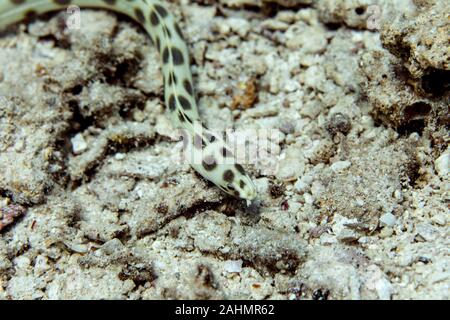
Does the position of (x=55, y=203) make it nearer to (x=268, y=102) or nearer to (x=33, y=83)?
(x=33, y=83)

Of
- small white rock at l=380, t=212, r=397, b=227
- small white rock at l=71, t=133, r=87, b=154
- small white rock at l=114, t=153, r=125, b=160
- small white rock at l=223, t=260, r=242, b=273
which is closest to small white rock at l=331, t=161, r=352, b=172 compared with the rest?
small white rock at l=380, t=212, r=397, b=227

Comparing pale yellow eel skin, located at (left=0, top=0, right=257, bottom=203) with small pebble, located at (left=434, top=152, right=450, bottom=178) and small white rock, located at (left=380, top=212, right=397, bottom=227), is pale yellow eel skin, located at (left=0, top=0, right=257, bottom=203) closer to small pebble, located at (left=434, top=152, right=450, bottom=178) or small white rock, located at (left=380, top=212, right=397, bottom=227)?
small white rock, located at (left=380, top=212, right=397, bottom=227)

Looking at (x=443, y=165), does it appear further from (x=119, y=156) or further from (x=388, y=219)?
(x=119, y=156)

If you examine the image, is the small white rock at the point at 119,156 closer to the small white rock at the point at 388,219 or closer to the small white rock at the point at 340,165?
the small white rock at the point at 340,165

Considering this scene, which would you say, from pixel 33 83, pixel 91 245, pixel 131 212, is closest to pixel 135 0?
pixel 33 83

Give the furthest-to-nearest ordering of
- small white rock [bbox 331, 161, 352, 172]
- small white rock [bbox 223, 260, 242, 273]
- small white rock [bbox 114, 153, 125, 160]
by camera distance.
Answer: small white rock [bbox 114, 153, 125, 160] → small white rock [bbox 331, 161, 352, 172] → small white rock [bbox 223, 260, 242, 273]

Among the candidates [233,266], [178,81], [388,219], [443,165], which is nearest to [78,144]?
[178,81]
